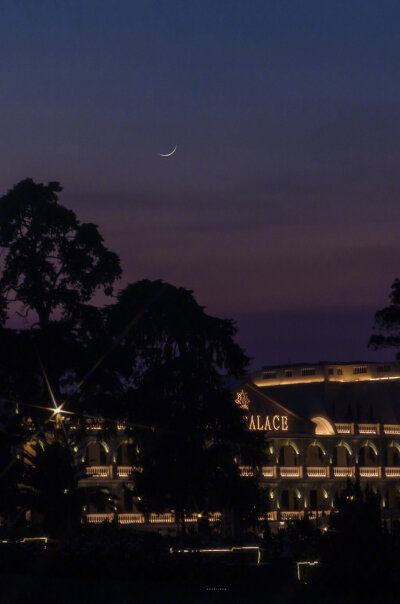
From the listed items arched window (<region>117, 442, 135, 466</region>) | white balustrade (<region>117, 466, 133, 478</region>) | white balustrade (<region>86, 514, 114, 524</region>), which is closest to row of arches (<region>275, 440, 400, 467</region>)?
arched window (<region>117, 442, 135, 466</region>)

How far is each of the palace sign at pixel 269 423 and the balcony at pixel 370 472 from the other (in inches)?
304

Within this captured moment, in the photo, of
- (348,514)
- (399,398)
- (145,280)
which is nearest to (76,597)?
(348,514)

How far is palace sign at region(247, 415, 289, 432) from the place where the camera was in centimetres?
7544

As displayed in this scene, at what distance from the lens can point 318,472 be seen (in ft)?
261

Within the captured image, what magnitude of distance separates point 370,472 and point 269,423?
1019 centimetres

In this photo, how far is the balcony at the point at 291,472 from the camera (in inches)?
3024

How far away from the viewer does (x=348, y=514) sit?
Answer: 84.7ft

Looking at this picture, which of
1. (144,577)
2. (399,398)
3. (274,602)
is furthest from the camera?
(399,398)

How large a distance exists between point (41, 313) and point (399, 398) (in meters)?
44.3

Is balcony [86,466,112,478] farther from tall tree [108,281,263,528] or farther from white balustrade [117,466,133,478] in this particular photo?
tall tree [108,281,263,528]

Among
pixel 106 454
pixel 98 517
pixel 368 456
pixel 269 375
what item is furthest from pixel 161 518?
pixel 269 375

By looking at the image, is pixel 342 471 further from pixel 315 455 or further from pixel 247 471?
pixel 247 471

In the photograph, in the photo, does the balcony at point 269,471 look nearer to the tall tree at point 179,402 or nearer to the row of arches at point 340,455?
the row of arches at point 340,455

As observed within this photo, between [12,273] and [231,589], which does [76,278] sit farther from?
[231,589]
